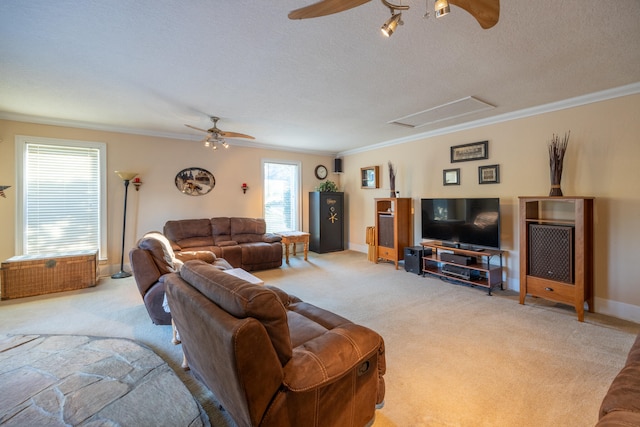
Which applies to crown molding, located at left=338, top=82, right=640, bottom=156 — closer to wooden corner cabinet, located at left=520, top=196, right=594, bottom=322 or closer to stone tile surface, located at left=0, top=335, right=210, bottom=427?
wooden corner cabinet, located at left=520, top=196, right=594, bottom=322

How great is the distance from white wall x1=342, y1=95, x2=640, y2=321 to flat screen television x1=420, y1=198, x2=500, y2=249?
1.15 feet

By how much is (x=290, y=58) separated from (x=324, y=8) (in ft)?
3.83

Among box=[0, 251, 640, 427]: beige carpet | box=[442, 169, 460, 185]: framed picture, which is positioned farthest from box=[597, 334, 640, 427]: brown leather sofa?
box=[442, 169, 460, 185]: framed picture

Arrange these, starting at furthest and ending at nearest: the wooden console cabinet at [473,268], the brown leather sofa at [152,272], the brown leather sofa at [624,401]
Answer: the wooden console cabinet at [473,268] < the brown leather sofa at [152,272] < the brown leather sofa at [624,401]

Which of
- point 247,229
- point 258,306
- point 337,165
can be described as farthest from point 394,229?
point 258,306

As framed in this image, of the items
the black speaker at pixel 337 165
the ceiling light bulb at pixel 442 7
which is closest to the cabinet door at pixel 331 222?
the black speaker at pixel 337 165

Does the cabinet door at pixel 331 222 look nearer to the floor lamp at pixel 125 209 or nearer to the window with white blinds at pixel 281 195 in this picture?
the window with white blinds at pixel 281 195

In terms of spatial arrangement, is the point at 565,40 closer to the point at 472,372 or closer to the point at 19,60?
the point at 472,372

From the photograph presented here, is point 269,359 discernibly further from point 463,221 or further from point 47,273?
point 47,273

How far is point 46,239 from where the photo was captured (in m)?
4.33

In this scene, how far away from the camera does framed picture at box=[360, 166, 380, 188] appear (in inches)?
244

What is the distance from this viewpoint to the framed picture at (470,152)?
4312 mm

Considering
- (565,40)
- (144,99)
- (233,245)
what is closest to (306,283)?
(233,245)

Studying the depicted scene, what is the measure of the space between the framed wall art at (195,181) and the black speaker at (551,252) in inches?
210
